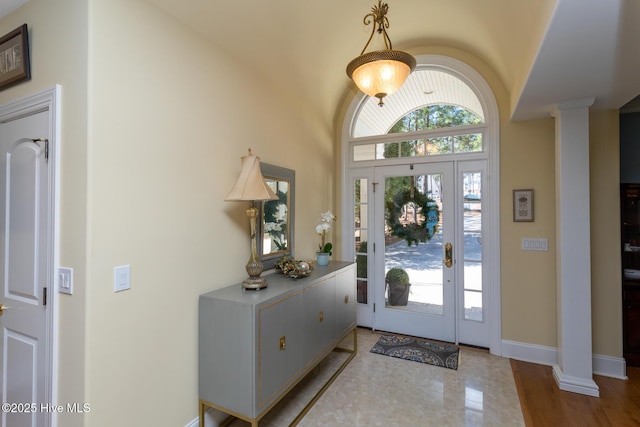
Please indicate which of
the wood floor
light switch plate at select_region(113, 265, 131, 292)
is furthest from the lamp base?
the wood floor

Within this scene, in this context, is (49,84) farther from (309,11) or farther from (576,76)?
(576,76)

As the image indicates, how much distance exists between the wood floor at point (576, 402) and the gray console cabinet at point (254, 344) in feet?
5.69

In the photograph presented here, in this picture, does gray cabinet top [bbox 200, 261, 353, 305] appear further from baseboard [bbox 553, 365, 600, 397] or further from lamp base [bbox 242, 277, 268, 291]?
baseboard [bbox 553, 365, 600, 397]

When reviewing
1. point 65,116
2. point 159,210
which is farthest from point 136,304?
point 65,116

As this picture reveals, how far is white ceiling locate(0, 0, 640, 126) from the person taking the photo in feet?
5.49

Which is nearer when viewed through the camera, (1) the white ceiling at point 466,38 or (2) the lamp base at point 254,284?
(1) the white ceiling at point 466,38

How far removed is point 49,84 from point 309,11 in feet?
6.01

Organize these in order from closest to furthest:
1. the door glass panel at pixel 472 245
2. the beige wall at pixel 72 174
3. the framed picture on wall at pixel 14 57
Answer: the beige wall at pixel 72 174
the framed picture on wall at pixel 14 57
the door glass panel at pixel 472 245

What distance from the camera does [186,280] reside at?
2016 mm

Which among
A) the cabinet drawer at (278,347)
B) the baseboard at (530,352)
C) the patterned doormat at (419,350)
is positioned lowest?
the patterned doormat at (419,350)

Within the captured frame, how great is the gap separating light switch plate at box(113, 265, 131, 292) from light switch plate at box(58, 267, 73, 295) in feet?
0.62

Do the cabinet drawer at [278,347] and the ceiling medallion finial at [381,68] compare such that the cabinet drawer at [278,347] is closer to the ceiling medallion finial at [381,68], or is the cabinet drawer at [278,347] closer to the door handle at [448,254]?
the ceiling medallion finial at [381,68]

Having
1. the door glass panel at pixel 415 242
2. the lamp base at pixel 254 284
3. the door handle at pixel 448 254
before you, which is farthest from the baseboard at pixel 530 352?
the lamp base at pixel 254 284

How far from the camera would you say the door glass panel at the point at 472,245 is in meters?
3.40
